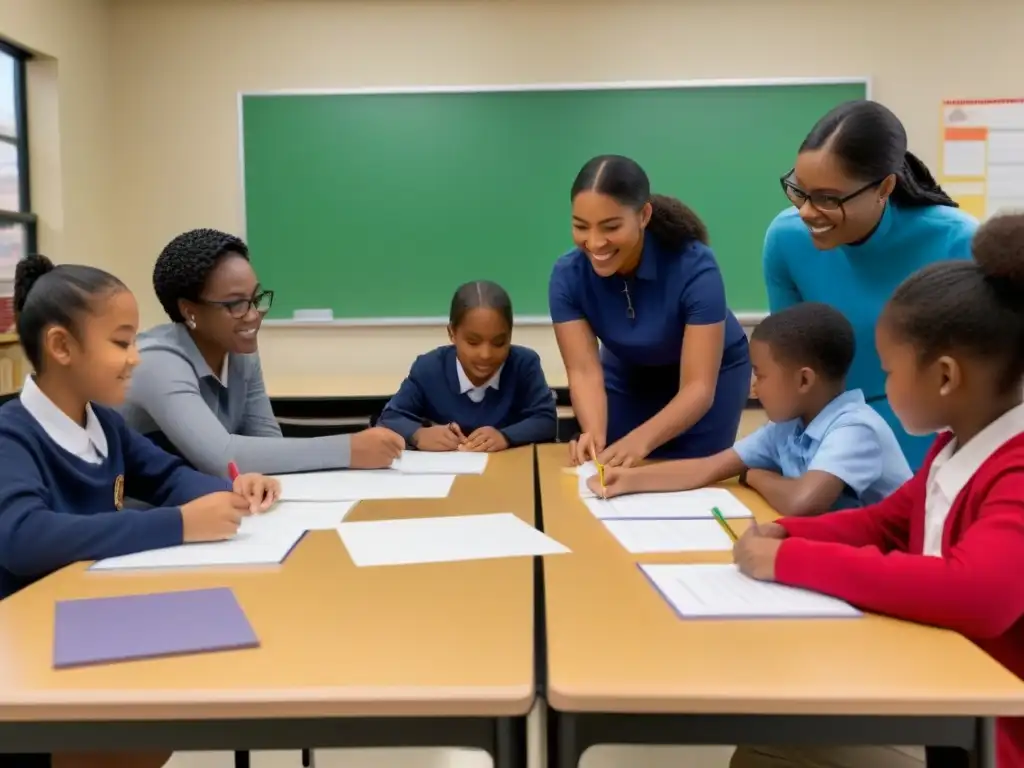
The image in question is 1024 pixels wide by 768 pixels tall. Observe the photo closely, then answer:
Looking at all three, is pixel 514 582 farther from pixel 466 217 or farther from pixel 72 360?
pixel 466 217

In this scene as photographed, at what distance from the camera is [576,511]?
1.49m

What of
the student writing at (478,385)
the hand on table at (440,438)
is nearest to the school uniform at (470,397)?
the student writing at (478,385)

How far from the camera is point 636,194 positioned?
184cm

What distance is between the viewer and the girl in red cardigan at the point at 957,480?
0.90 meters

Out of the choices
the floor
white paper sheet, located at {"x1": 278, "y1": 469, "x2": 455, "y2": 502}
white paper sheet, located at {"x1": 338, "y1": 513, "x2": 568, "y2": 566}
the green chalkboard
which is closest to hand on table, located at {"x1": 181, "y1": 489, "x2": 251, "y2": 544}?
white paper sheet, located at {"x1": 338, "y1": 513, "x2": 568, "y2": 566}

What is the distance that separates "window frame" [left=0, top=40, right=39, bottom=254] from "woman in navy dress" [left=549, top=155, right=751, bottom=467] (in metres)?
2.66

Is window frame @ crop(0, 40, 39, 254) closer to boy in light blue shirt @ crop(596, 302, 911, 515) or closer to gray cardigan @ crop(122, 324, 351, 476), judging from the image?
gray cardigan @ crop(122, 324, 351, 476)

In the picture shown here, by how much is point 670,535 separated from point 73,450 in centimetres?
96

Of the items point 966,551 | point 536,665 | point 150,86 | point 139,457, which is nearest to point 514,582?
point 536,665

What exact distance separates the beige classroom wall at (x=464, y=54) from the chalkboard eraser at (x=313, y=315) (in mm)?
263

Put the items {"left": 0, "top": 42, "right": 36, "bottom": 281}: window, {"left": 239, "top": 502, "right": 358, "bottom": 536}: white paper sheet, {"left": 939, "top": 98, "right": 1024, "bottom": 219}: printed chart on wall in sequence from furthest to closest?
{"left": 939, "top": 98, "right": 1024, "bottom": 219}: printed chart on wall < {"left": 0, "top": 42, "right": 36, "bottom": 281}: window < {"left": 239, "top": 502, "right": 358, "bottom": 536}: white paper sheet

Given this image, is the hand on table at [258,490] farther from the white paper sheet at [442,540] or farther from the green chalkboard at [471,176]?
the green chalkboard at [471,176]

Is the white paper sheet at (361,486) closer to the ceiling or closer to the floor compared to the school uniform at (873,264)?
closer to the floor

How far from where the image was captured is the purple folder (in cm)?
87
